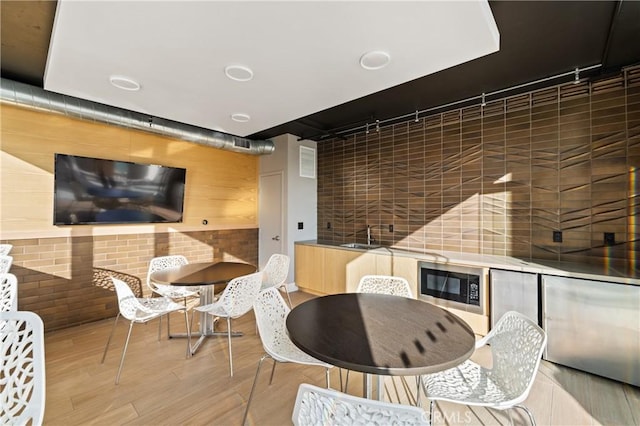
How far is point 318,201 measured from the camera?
5.06 m

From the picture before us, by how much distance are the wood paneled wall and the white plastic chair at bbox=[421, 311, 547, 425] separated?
3.74 metres

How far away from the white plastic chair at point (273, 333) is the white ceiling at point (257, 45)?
1.80 metres

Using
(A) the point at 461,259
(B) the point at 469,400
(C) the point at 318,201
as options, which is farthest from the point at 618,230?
(C) the point at 318,201

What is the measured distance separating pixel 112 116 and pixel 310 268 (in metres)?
3.27

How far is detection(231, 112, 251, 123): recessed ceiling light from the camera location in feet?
10.9

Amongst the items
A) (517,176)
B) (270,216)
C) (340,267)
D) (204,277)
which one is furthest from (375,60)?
(270,216)

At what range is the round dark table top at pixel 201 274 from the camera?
2510 millimetres

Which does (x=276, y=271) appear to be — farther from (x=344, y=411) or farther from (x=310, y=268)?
(x=344, y=411)

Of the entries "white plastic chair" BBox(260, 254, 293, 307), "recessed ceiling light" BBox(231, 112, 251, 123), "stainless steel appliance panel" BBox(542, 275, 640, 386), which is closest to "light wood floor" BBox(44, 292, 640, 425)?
"stainless steel appliance panel" BBox(542, 275, 640, 386)

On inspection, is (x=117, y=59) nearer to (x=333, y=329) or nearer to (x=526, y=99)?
(x=333, y=329)

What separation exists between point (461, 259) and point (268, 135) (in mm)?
3571

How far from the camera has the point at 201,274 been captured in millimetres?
2809

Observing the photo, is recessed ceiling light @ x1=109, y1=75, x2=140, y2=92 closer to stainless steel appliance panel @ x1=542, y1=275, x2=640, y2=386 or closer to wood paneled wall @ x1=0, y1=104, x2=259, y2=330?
wood paneled wall @ x1=0, y1=104, x2=259, y2=330

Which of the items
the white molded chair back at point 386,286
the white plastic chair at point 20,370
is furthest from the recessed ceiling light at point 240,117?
the white plastic chair at point 20,370
